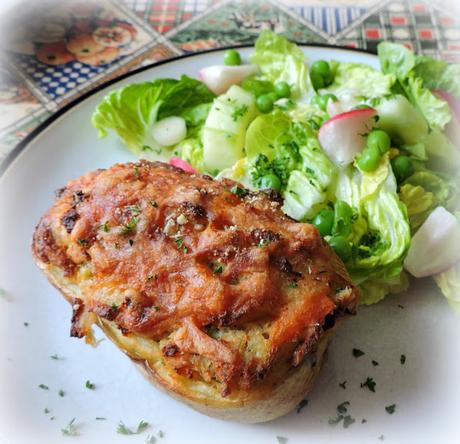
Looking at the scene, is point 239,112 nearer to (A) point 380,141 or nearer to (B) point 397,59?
(A) point 380,141

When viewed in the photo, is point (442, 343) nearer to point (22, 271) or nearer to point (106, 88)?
point (22, 271)

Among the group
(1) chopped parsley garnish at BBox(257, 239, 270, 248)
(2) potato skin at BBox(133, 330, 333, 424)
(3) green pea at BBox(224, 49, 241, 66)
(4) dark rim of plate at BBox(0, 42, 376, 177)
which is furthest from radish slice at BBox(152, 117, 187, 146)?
(2) potato skin at BBox(133, 330, 333, 424)

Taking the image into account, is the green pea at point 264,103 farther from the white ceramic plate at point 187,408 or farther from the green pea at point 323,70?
the white ceramic plate at point 187,408

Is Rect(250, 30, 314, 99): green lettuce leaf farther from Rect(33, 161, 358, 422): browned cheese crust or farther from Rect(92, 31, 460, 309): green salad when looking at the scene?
Rect(33, 161, 358, 422): browned cheese crust

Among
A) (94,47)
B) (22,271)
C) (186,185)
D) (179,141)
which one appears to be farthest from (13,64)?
(186,185)

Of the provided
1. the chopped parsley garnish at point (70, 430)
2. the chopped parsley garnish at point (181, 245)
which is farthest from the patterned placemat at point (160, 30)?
the chopped parsley garnish at point (70, 430)
